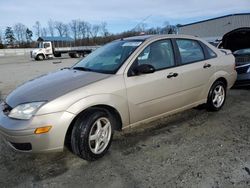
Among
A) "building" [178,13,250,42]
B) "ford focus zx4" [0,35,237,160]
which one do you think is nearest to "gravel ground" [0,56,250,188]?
"ford focus zx4" [0,35,237,160]

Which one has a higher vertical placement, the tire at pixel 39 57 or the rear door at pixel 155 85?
the tire at pixel 39 57

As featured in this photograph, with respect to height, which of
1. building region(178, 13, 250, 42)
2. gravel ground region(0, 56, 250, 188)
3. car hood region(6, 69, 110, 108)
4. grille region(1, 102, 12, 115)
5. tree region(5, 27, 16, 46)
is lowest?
gravel ground region(0, 56, 250, 188)

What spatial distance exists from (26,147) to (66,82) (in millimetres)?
991

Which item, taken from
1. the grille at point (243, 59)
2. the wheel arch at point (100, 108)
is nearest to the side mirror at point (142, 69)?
the wheel arch at point (100, 108)

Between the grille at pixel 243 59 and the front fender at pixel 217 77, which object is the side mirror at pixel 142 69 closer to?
the front fender at pixel 217 77

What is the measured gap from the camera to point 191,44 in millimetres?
5055

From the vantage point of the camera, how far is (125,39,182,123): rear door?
3.95m

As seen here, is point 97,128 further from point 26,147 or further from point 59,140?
point 26,147

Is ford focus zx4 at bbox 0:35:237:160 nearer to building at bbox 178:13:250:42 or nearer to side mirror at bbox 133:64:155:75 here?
side mirror at bbox 133:64:155:75

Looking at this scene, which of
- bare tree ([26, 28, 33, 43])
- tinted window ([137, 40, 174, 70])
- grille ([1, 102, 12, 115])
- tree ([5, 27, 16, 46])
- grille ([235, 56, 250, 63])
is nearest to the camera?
grille ([1, 102, 12, 115])

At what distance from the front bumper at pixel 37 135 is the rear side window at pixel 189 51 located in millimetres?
2389

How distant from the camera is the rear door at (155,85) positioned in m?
3.95

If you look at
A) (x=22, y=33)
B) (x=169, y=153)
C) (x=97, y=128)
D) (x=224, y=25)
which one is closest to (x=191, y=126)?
(x=169, y=153)

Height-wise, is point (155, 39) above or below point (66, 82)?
above
